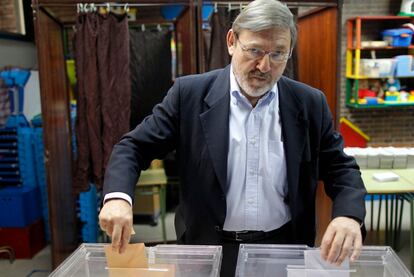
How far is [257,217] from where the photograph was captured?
1355 millimetres

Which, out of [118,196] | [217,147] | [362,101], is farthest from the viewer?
[362,101]

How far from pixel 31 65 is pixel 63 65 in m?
1.73

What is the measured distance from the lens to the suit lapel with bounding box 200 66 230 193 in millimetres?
1321

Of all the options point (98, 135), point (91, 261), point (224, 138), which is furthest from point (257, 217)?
point (98, 135)

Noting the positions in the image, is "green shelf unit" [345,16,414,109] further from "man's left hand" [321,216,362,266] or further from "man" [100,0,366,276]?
"man's left hand" [321,216,362,266]

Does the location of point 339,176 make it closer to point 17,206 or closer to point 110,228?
point 110,228

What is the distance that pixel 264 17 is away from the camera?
3.74 feet

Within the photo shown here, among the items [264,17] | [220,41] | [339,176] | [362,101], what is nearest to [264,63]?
[264,17]

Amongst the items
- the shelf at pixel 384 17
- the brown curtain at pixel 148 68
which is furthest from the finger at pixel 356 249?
the shelf at pixel 384 17

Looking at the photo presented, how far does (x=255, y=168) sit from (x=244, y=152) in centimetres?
6

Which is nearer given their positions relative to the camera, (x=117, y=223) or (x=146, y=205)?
(x=117, y=223)

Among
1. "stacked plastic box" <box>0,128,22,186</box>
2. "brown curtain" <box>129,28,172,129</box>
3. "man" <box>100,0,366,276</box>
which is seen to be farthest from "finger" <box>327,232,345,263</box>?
"stacked plastic box" <box>0,128,22,186</box>

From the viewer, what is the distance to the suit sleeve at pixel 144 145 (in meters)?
1.16

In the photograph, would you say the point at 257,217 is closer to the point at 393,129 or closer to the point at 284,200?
the point at 284,200
